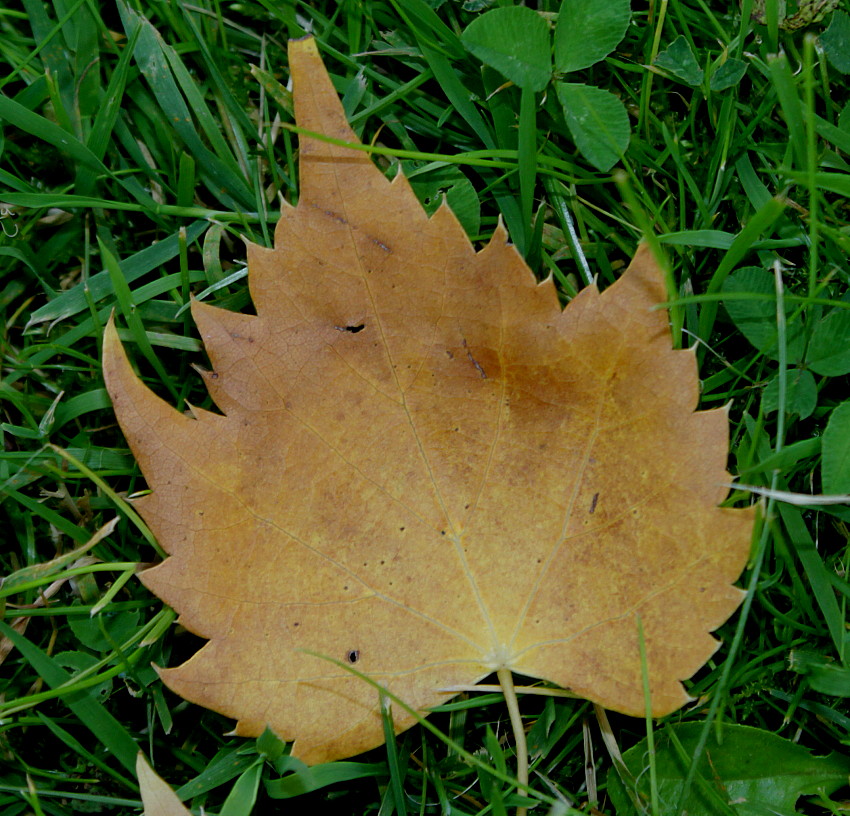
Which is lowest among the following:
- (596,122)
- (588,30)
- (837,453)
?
(837,453)

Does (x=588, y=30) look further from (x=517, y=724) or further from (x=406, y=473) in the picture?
(x=517, y=724)

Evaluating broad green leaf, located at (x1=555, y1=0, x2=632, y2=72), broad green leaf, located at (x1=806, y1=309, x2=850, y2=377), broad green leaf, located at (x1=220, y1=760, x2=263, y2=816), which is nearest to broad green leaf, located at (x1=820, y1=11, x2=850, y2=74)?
broad green leaf, located at (x1=555, y1=0, x2=632, y2=72)

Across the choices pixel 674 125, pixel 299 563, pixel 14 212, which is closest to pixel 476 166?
pixel 674 125

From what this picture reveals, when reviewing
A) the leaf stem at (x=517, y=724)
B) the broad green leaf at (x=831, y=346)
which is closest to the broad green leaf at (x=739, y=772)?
the leaf stem at (x=517, y=724)

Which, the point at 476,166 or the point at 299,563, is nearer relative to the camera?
the point at 299,563

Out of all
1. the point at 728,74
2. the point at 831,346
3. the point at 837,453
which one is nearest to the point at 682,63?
the point at 728,74

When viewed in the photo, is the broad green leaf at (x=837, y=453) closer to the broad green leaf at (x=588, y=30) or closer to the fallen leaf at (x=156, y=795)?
the broad green leaf at (x=588, y=30)

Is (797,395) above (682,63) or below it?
below

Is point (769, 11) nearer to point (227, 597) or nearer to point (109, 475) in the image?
point (227, 597)
